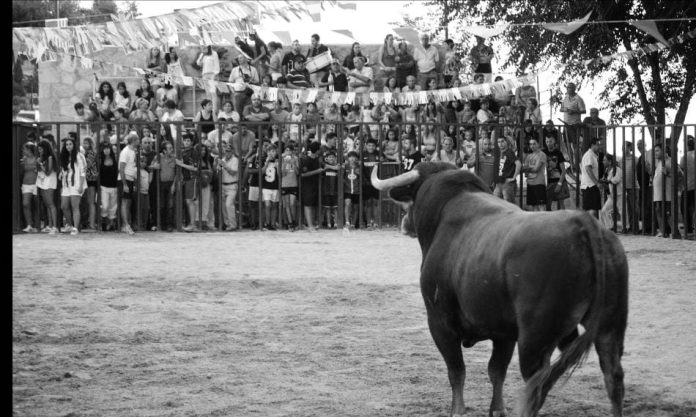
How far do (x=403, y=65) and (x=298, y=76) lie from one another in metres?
2.22

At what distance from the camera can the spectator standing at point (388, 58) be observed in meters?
22.0

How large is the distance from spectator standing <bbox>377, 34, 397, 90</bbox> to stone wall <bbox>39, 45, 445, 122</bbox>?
1.19m

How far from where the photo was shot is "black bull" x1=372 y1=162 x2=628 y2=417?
5.11 metres

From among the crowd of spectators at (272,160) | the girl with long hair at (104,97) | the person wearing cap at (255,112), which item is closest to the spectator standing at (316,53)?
the crowd of spectators at (272,160)

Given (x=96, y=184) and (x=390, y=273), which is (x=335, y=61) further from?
(x=390, y=273)

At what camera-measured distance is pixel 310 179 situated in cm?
1953

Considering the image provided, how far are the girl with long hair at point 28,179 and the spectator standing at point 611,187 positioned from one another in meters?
10.2

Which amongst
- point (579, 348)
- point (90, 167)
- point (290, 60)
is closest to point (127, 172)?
point (90, 167)

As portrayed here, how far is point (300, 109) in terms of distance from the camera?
816 inches

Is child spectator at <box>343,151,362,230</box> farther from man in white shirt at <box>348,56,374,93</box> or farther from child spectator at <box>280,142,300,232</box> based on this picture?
man in white shirt at <box>348,56,374,93</box>

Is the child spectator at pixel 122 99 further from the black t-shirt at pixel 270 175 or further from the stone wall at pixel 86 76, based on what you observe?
the black t-shirt at pixel 270 175

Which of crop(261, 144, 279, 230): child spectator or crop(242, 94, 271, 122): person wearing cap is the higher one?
crop(242, 94, 271, 122): person wearing cap

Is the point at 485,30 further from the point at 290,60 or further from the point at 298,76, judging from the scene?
the point at 290,60

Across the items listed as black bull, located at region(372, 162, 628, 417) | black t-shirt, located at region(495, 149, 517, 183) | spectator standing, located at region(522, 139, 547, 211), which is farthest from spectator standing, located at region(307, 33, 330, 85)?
black bull, located at region(372, 162, 628, 417)
